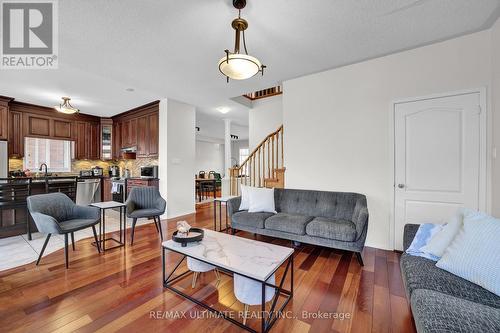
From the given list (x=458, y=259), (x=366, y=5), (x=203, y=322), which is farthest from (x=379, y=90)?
(x=203, y=322)

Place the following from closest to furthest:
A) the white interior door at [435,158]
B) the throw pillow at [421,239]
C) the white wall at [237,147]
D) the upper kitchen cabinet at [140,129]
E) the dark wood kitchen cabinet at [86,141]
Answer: the throw pillow at [421,239] < the white interior door at [435,158] < the upper kitchen cabinet at [140,129] < the dark wood kitchen cabinet at [86,141] < the white wall at [237,147]

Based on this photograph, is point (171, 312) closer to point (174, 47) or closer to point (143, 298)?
point (143, 298)

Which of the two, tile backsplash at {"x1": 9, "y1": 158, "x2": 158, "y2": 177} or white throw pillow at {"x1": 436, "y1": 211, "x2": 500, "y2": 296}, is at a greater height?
tile backsplash at {"x1": 9, "y1": 158, "x2": 158, "y2": 177}

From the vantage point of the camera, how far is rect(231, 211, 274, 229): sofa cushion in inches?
119

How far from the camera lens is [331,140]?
3.37 metres

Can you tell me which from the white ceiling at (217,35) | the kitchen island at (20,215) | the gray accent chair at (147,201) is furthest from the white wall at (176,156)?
the kitchen island at (20,215)

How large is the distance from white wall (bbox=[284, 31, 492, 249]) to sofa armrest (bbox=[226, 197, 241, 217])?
984mm

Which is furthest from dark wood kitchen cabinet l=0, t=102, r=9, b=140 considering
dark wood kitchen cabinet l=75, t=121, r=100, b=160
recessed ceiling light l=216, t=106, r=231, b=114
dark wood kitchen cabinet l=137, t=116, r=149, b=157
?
recessed ceiling light l=216, t=106, r=231, b=114

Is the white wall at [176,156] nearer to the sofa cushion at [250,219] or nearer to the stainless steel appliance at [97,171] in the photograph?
the sofa cushion at [250,219]

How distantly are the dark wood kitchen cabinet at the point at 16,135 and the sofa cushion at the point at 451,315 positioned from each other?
23.6 feet

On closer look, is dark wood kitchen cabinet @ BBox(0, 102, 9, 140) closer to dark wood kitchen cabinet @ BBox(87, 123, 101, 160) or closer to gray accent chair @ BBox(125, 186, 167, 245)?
dark wood kitchen cabinet @ BBox(87, 123, 101, 160)

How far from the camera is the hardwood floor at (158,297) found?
158cm

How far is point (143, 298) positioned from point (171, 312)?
35 centimetres

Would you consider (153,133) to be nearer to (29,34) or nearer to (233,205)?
(29,34)
